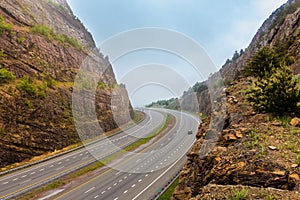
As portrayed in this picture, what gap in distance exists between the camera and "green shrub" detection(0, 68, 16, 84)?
1486 inches

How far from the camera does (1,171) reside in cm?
3098

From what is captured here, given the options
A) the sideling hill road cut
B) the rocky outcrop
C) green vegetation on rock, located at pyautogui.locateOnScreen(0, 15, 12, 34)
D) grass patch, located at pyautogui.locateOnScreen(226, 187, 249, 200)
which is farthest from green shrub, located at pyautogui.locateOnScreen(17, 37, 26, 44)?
grass patch, located at pyautogui.locateOnScreen(226, 187, 249, 200)

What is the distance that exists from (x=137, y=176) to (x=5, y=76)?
25.8 metres

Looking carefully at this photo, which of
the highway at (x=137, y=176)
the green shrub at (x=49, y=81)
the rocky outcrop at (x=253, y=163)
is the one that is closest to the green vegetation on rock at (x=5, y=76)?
the green shrub at (x=49, y=81)

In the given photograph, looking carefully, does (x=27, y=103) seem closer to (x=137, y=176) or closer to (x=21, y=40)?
(x=21, y=40)

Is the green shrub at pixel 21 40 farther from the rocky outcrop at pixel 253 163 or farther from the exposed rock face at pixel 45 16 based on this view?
the rocky outcrop at pixel 253 163

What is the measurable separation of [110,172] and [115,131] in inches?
1009

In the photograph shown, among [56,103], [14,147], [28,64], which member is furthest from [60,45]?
[14,147]

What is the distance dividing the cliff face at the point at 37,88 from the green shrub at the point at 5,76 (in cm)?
36

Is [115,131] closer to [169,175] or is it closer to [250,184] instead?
[169,175]

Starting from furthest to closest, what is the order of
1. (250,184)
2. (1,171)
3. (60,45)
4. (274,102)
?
(60,45) → (1,171) → (274,102) → (250,184)

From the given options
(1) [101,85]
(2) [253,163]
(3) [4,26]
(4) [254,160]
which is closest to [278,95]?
(4) [254,160]

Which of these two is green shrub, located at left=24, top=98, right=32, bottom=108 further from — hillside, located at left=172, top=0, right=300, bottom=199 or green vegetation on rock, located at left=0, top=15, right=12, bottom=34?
hillside, located at left=172, top=0, right=300, bottom=199

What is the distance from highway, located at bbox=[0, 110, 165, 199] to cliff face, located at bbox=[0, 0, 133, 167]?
364 cm
